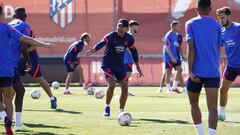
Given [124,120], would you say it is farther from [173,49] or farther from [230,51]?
[173,49]

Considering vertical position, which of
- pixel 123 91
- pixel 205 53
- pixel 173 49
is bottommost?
pixel 173 49

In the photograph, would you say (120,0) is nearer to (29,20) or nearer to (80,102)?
(29,20)

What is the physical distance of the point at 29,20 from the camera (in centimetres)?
2944

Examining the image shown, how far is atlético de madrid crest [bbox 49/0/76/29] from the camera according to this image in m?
29.3

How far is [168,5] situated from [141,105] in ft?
36.4

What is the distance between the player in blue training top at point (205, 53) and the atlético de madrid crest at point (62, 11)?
19572 millimetres

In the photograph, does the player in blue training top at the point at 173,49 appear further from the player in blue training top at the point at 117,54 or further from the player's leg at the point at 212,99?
the player's leg at the point at 212,99

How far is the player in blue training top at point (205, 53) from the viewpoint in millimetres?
9875

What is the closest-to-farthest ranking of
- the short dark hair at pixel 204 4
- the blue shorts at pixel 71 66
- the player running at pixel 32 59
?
the short dark hair at pixel 204 4 → the player running at pixel 32 59 → the blue shorts at pixel 71 66

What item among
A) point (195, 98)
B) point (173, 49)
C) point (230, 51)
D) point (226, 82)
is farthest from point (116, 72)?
point (173, 49)

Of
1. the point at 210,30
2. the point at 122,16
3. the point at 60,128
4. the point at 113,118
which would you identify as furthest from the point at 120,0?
the point at 210,30

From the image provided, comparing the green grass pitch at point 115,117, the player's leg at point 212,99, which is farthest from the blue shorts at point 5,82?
the player's leg at point 212,99

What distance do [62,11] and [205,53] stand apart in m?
19.9

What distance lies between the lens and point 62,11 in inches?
1157
